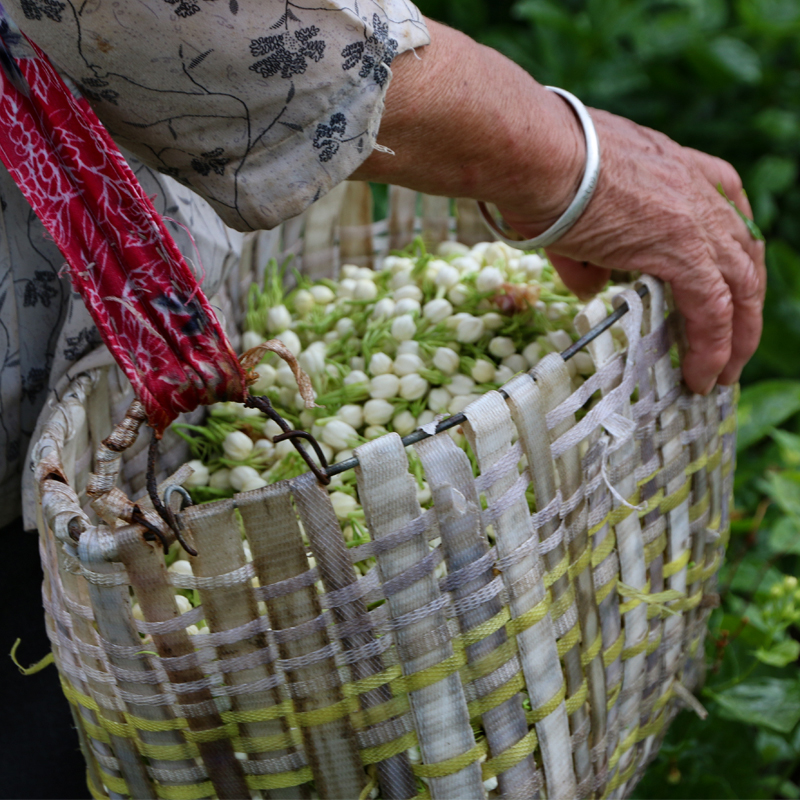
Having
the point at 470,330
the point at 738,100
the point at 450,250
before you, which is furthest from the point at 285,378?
the point at 738,100

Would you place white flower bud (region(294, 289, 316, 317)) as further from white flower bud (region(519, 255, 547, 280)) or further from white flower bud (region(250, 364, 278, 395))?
white flower bud (region(519, 255, 547, 280))

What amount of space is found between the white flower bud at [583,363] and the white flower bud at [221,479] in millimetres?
408

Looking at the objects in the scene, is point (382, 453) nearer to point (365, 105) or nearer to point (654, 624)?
point (365, 105)

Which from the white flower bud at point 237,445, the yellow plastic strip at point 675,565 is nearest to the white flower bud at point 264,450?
the white flower bud at point 237,445

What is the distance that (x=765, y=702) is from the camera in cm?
94

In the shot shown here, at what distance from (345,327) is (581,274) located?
30cm

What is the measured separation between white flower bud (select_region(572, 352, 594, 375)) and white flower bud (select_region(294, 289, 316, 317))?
0.38 m

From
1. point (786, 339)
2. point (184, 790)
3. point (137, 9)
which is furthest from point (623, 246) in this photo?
point (786, 339)

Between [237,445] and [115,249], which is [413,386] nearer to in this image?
[237,445]

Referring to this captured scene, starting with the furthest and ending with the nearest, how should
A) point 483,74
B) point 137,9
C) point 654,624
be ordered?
point 654,624 < point 483,74 < point 137,9

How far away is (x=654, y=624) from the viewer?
75 cm

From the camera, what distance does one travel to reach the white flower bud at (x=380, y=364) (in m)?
0.86

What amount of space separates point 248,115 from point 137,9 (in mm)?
87

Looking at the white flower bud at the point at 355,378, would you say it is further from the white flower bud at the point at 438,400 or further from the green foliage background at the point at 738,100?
the green foliage background at the point at 738,100
